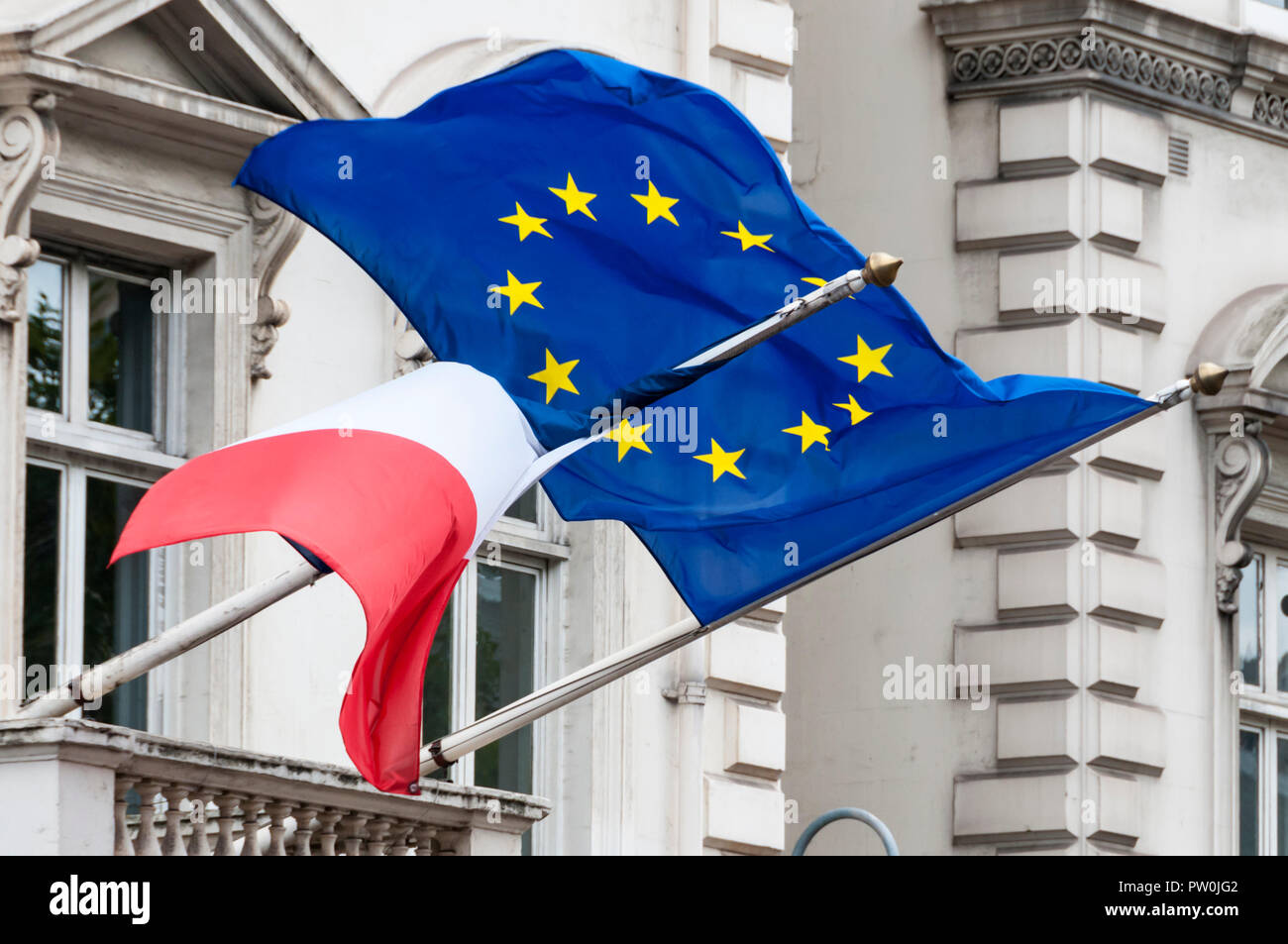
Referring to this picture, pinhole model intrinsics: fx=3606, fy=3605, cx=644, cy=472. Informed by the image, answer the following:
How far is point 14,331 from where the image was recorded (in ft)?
47.3

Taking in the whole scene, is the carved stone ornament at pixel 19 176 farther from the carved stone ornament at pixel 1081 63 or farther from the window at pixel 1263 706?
the window at pixel 1263 706

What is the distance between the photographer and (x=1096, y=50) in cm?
2000

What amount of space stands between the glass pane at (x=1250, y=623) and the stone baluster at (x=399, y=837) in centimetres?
827

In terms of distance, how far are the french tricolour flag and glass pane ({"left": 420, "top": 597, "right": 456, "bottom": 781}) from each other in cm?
318

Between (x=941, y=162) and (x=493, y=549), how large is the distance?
4563 millimetres

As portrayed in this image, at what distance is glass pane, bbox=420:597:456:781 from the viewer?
1653 cm

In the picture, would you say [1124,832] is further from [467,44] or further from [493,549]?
[467,44]

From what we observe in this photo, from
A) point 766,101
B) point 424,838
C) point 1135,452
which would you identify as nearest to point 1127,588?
point 1135,452

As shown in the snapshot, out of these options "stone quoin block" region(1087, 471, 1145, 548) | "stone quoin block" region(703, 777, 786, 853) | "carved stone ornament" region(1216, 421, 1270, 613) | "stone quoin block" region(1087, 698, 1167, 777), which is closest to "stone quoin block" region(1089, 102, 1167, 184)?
"carved stone ornament" region(1216, 421, 1270, 613)

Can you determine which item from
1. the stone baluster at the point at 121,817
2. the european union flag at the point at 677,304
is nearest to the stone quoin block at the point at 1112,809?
the european union flag at the point at 677,304

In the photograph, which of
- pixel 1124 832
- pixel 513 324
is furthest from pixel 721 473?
pixel 1124 832

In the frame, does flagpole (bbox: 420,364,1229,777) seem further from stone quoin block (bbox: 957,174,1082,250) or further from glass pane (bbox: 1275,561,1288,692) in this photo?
glass pane (bbox: 1275,561,1288,692)

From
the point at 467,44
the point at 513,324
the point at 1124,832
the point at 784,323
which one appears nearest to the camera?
the point at 784,323

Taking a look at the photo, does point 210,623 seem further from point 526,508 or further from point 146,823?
point 526,508
